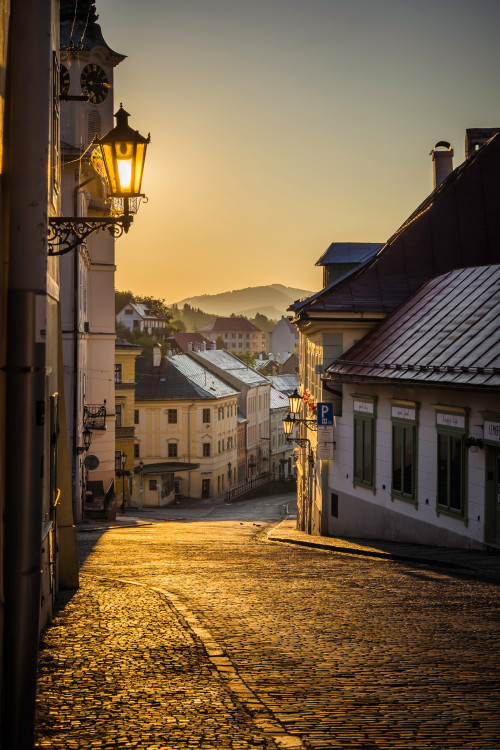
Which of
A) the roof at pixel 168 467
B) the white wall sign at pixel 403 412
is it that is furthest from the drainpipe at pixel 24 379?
the roof at pixel 168 467

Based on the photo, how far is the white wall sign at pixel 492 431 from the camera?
15539 mm

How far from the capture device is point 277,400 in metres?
97.6

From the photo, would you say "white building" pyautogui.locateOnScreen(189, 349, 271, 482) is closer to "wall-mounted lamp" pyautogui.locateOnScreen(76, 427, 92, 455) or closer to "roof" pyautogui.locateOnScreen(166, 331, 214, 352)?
"wall-mounted lamp" pyautogui.locateOnScreen(76, 427, 92, 455)

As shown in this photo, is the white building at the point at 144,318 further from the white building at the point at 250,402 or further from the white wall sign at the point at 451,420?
the white wall sign at the point at 451,420

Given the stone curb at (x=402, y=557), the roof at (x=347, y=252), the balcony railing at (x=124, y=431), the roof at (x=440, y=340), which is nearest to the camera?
the stone curb at (x=402, y=557)

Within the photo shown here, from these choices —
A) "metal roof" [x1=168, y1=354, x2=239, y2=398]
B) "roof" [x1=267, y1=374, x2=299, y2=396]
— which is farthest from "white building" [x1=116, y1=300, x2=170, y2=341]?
"metal roof" [x1=168, y1=354, x2=239, y2=398]

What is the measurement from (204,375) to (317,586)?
6509 centimetres

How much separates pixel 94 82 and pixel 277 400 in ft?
203

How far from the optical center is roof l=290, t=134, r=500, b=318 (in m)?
25.9

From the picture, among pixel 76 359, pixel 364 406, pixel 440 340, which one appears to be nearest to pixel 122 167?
pixel 440 340

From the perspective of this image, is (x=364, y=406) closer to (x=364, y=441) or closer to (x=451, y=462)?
(x=364, y=441)

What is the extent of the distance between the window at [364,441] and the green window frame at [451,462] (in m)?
3.62

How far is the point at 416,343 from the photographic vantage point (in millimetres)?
19844

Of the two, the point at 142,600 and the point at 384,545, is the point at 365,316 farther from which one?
the point at 142,600
